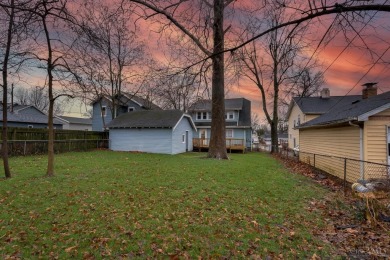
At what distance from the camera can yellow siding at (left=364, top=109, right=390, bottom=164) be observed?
9.98 metres

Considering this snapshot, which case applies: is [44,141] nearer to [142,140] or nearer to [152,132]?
[142,140]

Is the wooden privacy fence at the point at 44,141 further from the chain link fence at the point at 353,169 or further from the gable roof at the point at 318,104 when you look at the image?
the gable roof at the point at 318,104

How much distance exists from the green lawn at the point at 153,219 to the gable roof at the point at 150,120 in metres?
14.8

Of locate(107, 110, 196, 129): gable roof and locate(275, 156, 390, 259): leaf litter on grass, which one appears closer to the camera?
locate(275, 156, 390, 259): leaf litter on grass

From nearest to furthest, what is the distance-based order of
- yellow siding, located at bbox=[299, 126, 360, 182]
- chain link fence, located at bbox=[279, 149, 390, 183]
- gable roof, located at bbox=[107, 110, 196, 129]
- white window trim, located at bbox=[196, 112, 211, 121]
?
1. chain link fence, located at bbox=[279, 149, 390, 183]
2. yellow siding, located at bbox=[299, 126, 360, 182]
3. gable roof, located at bbox=[107, 110, 196, 129]
4. white window trim, located at bbox=[196, 112, 211, 121]

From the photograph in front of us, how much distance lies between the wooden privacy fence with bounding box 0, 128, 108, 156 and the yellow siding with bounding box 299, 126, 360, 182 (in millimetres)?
17783

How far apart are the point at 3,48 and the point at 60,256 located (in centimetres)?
802

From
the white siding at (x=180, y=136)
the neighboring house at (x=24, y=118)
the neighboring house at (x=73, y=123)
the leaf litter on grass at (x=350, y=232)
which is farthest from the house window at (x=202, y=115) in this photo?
the leaf litter on grass at (x=350, y=232)

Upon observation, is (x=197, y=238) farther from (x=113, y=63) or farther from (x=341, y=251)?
(x=113, y=63)

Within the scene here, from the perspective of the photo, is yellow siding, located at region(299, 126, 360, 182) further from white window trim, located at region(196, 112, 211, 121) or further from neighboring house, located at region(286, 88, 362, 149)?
white window trim, located at region(196, 112, 211, 121)

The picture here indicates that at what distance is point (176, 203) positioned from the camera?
611 cm

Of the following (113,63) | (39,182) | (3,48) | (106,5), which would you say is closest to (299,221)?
(106,5)

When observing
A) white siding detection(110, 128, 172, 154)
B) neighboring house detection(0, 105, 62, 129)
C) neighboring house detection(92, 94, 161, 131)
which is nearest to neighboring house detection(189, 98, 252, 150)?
neighboring house detection(92, 94, 161, 131)

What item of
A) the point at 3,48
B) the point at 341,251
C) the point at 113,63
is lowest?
the point at 341,251
